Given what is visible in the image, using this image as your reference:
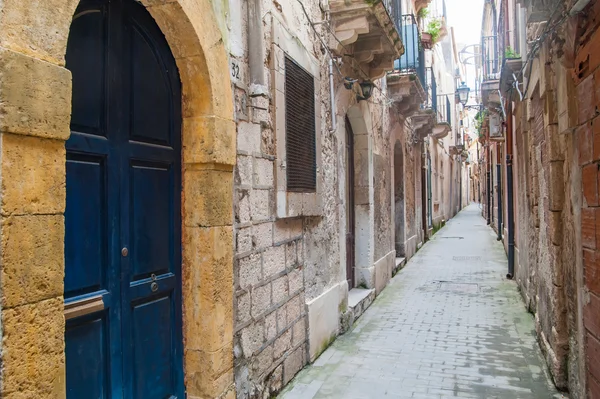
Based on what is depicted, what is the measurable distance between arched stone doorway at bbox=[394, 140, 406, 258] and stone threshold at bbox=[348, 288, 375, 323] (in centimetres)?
391

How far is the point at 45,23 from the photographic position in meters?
1.81

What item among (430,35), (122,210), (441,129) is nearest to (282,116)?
(122,210)

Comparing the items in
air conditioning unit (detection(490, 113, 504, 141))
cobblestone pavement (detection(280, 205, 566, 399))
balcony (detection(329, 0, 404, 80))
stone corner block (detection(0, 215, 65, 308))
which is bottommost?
cobblestone pavement (detection(280, 205, 566, 399))

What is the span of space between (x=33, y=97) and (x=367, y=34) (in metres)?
5.25

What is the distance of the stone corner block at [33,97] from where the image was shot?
1.65 meters

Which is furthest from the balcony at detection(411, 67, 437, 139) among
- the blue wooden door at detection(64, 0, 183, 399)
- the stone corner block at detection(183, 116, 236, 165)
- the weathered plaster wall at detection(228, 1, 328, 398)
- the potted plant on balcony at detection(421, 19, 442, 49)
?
the blue wooden door at detection(64, 0, 183, 399)

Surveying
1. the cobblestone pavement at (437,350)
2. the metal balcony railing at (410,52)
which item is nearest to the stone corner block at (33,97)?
the cobblestone pavement at (437,350)

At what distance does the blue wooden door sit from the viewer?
2.23m

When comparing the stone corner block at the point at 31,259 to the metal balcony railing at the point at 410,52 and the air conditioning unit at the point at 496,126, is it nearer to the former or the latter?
the metal balcony railing at the point at 410,52

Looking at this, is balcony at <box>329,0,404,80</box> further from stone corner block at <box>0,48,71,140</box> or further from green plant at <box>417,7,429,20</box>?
green plant at <box>417,7,429,20</box>

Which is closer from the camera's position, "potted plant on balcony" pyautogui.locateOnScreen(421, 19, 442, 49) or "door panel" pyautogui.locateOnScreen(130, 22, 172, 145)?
"door panel" pyautogui.locateOnScreen(130, 22, 172, 145)

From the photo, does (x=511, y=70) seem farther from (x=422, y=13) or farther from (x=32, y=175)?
(x=422, y=13)

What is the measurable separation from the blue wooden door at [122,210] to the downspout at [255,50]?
76cm

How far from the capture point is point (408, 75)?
9336 millimetres
